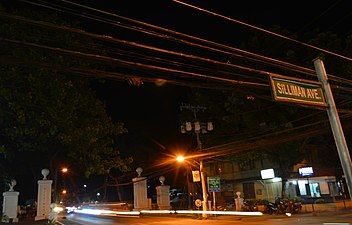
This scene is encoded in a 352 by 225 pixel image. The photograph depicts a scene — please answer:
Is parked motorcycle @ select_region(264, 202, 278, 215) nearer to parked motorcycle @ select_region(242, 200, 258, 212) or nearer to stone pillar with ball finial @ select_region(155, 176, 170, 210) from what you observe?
parked motorcycle @ select_region(242, 200, 258, 212)

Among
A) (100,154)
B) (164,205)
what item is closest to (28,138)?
(100,154)

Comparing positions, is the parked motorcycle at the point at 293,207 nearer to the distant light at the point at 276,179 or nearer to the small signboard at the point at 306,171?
the small signboard at the point at 306,171

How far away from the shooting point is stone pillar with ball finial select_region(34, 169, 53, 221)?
843 inches

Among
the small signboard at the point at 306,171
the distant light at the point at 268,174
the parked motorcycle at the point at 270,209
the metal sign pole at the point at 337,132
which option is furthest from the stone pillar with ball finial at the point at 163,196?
the metal sign pole at the point at 337,132

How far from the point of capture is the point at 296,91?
7.40 meters

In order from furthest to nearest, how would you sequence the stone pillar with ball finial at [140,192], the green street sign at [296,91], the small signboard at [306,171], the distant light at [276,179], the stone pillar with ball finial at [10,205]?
1. the distant light at [276,179]
2. the small signboard at [306,171]
3. the stone pillar with ball finial at [140,192]
4. the stone pillar with ball finial at [10,205]
5. the green street sign at [296,91]

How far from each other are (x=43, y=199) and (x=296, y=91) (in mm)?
18386

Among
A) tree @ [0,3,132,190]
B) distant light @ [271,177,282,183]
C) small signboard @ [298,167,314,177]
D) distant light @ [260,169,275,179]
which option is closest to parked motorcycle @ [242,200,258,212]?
small signboard @ [298,167,314,177]

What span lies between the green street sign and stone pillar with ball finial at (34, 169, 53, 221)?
710 inches

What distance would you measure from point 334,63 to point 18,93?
73.4 ft

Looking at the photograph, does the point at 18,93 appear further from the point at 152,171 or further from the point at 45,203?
the point at 152,171

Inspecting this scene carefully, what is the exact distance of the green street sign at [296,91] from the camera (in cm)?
714

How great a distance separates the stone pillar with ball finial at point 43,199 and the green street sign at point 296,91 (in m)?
18.0

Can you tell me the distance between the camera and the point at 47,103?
17.2m
